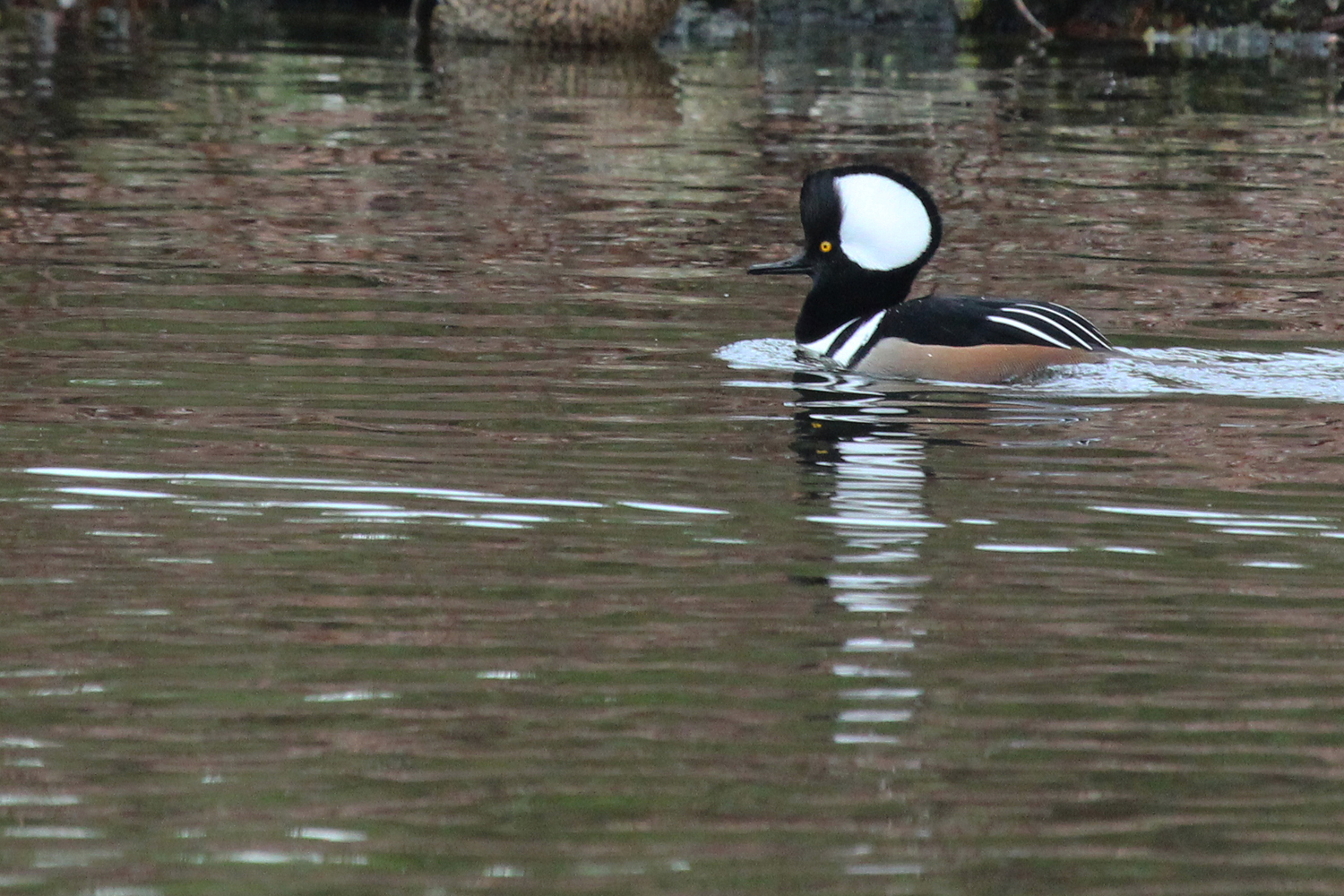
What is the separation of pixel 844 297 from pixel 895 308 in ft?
1.25

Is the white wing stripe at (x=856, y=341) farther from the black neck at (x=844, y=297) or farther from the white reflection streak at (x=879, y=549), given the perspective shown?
the white reflection streak at (x=879, y=549)

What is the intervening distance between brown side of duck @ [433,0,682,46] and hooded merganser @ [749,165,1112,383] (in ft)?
45.0

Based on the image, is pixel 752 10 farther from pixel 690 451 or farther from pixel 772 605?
pixel 772 605

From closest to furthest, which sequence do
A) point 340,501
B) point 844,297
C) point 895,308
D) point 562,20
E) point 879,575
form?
point 879,575
point 340,501
point 895,308
point 844,297
point 562,20

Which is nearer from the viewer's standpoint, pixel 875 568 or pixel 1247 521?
pixel 875 568

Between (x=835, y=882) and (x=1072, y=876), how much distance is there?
0.35 meters

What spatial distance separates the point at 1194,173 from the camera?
1359 cm

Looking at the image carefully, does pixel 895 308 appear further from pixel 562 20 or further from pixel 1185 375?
pixel 562 20

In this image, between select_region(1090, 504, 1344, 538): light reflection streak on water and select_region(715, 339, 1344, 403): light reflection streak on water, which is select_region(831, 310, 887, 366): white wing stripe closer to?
select_region(715, 339, 1344, 403): light reflection streak on water

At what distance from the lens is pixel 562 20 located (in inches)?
854

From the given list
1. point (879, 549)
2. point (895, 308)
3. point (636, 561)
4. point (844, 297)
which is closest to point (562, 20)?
point (844, 297)

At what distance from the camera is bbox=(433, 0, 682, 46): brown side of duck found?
71.0 ft

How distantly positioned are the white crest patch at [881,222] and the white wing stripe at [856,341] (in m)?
0.27

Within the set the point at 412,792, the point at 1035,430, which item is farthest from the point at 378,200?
the point at 412,792
